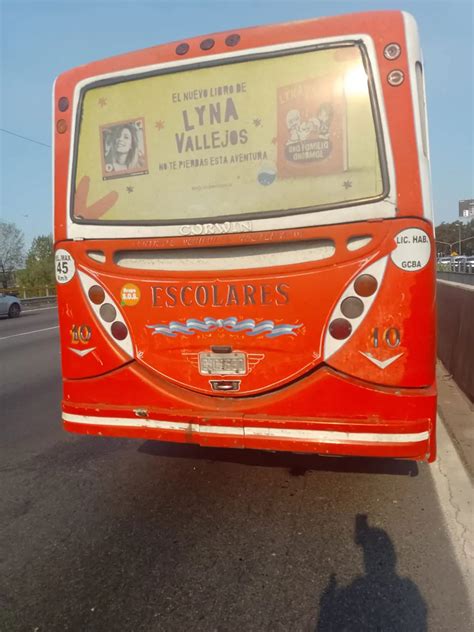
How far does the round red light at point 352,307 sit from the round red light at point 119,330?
4.90 ft

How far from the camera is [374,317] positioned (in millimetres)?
2986

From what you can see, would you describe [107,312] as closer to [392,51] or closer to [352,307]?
[352,307]

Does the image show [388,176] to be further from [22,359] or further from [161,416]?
[22,359]

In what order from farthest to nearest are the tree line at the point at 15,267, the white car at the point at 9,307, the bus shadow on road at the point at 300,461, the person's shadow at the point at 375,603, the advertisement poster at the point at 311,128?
the tree line at the point at 15,267 → the white car at the point at 9,307 → the bus shadow on road at the point at 300,461 → the advertisement poster at the point at 311,128 → the person's shadow at the point at 375,603

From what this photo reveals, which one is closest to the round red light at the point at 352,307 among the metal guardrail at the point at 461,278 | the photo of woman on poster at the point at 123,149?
the photo of woman on poster at the point at 123,149

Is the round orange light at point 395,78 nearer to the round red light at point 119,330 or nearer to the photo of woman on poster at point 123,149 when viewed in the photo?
the photo of woman on poster at point 123,149

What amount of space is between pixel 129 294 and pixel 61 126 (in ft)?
4.30

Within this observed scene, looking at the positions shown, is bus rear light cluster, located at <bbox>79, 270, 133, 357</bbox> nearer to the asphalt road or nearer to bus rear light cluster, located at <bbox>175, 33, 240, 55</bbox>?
the asphalt road

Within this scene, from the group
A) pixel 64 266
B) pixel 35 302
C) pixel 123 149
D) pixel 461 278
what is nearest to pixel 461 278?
pixel 461 278

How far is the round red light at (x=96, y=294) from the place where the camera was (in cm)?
354

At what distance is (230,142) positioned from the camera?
3.21m

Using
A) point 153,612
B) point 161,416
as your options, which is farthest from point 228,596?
point 161,416

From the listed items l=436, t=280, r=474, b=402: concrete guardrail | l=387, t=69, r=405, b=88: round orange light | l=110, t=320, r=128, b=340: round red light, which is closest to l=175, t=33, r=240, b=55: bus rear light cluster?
l=387, t=69, r=405, b=88: round orange light

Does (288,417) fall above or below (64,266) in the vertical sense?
below
